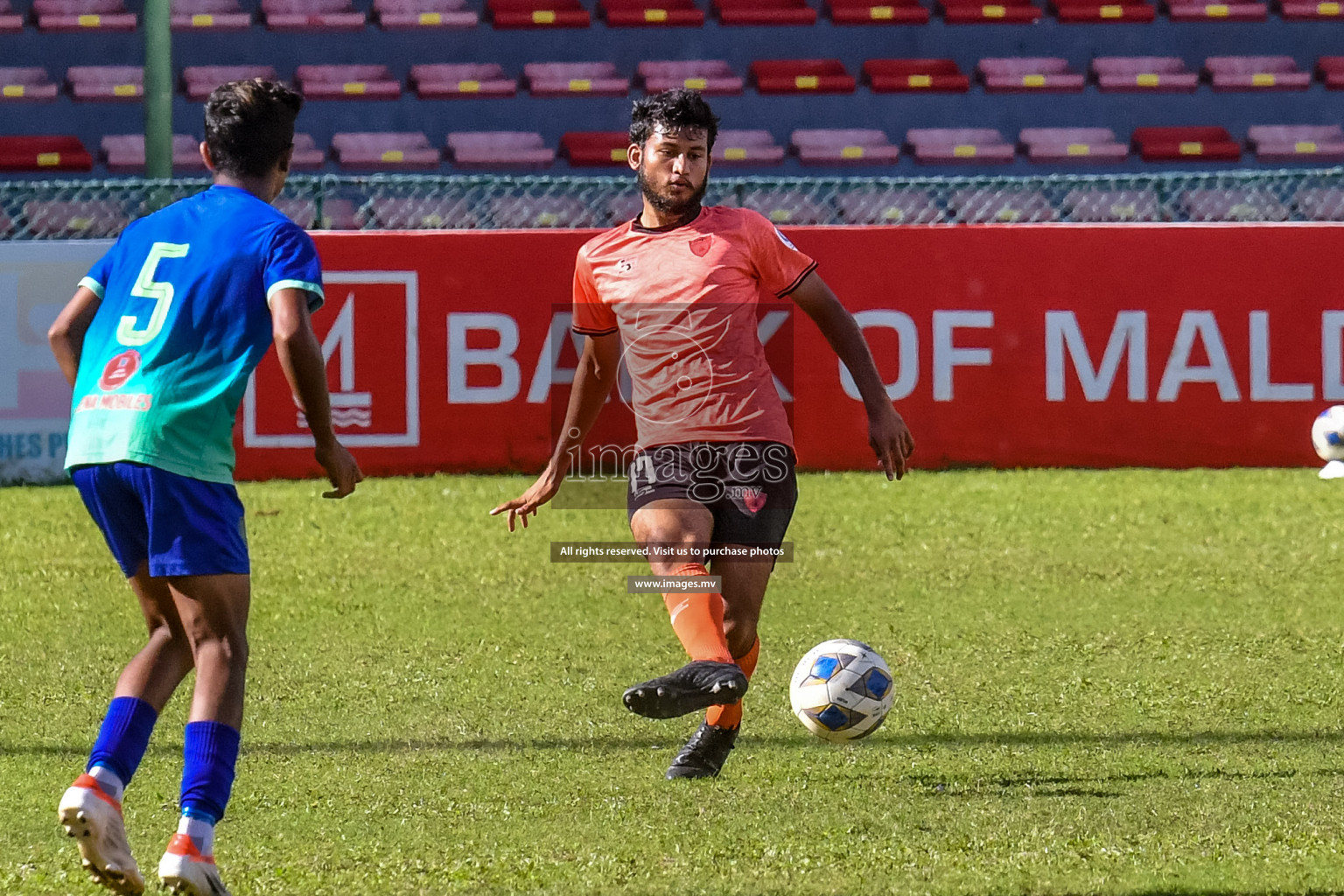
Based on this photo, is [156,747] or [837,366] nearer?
[156,747]

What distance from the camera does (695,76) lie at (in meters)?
19.2

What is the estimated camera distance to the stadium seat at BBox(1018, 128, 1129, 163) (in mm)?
18703

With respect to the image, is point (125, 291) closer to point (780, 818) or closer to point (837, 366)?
point (780, 818)

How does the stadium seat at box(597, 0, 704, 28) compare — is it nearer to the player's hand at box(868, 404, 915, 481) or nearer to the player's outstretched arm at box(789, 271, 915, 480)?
the player's outstretched arm at box(789, 271, 915, 480)

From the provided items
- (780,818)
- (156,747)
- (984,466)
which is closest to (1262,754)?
(780,818)

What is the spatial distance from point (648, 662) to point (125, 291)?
3368mm

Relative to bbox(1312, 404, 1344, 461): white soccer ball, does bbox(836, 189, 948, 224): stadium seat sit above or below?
above

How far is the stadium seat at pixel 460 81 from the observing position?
62.6 feet

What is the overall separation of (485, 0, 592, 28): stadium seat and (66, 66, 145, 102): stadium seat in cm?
411

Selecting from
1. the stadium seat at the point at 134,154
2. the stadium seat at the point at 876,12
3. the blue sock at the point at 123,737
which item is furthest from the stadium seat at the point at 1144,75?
the blue sock at the point at 123,737

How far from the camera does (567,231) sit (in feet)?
40.4

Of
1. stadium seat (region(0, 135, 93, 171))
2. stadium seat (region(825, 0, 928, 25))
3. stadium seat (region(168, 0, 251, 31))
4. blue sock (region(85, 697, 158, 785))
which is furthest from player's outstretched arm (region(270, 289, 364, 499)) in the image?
stadium seat (region(825, 0, 928, 25))

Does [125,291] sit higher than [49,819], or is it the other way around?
[125,291]

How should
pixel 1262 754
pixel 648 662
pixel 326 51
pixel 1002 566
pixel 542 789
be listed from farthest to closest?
pixel 326 51 < pixel 1002 566 < pixel 648 662 < pixel 1262 754 < pixel 542 789
